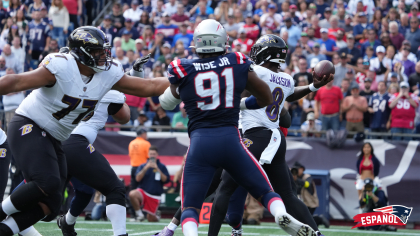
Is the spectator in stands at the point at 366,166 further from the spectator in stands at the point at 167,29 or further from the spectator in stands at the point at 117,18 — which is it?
the spectator in stands at the point at 117,18

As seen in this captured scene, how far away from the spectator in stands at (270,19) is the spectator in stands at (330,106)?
327 cm

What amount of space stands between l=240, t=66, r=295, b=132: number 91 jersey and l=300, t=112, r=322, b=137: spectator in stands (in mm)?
5393

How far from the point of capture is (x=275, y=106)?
523 centimetres

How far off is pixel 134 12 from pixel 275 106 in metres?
11.3

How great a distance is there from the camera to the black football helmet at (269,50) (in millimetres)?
5320

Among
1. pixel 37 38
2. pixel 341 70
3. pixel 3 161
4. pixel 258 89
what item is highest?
pixel 37 38

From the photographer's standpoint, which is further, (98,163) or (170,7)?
(170,7)

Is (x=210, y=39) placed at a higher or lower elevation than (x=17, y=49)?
higher

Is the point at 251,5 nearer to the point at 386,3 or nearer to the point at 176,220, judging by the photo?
the point at 386,3

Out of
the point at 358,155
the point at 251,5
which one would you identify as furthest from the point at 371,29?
the point at 358,155

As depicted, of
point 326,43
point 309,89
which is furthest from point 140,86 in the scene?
point 326,43

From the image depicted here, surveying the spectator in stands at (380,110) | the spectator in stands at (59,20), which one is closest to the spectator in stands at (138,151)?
the spectator in stands at (380,110)

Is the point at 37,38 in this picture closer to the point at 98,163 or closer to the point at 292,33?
the point at 292,33

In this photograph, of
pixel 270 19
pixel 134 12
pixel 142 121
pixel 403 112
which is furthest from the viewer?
pixel 134 12
